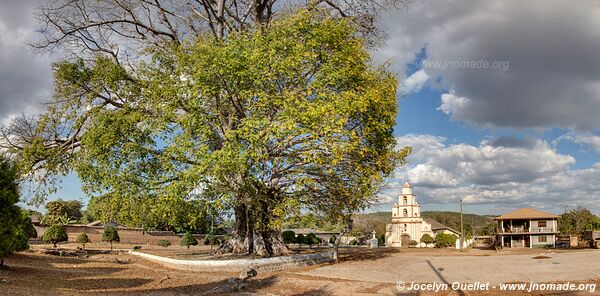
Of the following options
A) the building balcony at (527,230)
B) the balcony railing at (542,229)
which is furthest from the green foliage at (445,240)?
the balcony railing at (542,229)

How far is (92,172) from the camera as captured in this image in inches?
772

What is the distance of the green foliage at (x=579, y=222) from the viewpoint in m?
68.2

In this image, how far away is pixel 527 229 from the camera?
5725 cm

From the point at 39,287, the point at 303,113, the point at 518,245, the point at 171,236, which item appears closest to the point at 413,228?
the point at 518,245

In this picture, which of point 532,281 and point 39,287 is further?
point 532,281

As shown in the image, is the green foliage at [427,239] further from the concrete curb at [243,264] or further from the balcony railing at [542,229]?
the concrete curb at [243,264]

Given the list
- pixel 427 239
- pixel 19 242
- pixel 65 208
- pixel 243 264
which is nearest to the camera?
pixel 243 264

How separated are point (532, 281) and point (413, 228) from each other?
49650mm

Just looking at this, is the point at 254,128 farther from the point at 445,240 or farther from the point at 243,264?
the point at 445,240

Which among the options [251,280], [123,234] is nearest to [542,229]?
[251,280]

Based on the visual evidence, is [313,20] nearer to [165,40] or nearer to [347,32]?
[347,32]

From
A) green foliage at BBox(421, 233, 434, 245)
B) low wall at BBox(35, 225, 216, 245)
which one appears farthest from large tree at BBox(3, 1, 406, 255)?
green foliage at BBox(421, 233, 434, 245)
